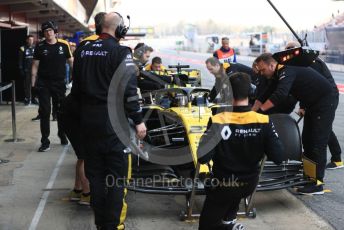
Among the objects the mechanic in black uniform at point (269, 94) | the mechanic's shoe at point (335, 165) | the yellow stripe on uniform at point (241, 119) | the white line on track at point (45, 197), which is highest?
the yellow stripe on uniform at point (241, 119)

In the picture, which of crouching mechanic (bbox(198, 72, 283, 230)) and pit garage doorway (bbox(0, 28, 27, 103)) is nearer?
crouching mechanic (bbox(198, 72, 283, 230))

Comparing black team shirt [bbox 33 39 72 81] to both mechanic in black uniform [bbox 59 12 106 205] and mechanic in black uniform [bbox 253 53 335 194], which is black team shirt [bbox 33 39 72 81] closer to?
mechanic in black uniform [bbox 59 12 106 205]

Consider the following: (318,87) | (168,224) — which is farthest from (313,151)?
(168,224)

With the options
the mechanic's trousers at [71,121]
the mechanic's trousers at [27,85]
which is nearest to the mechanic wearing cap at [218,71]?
the mechanic's trousers at [71,121]

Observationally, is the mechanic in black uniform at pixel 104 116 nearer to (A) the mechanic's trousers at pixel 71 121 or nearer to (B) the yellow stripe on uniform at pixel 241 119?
(A) the mechanic's trousers at pixel 71 121

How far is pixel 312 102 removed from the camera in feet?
20.6

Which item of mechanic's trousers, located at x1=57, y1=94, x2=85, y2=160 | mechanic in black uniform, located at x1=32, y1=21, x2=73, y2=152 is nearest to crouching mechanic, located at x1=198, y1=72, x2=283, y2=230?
mechanic's trousers, located at x1=57, y1=94, x2=85, y2=160

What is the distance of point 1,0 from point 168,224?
366 inches

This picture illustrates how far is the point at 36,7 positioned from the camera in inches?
591

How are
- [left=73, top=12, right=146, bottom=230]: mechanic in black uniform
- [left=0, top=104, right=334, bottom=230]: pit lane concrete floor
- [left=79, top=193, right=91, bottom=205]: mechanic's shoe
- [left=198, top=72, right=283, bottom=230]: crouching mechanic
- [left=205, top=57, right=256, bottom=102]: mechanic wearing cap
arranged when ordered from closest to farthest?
[left=198, top=72, right=283, bottom=230]: crouching mechanic < [left=73, top=12, right=146, bottom=230]: mechanic in black uniform < [left=0, top=104, right=334, bottom=230]: pit lane concrete floor < [left=79, top=193, right=91, bottom=205]: mechanic's shoe < [left=205, top=57, right=256, bottom=102]: mechanic wearing cap

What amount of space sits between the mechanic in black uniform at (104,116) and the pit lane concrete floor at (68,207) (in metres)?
0.75

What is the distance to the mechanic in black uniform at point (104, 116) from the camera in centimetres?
430

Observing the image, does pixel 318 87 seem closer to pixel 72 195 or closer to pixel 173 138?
pixel 173 138

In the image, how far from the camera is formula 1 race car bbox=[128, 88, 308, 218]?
520cm
